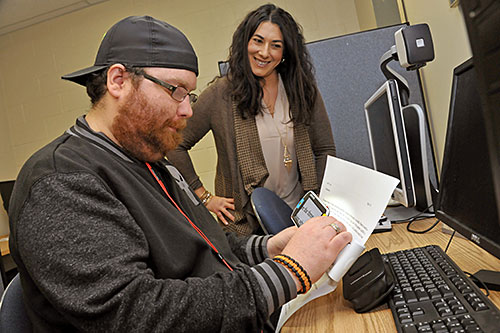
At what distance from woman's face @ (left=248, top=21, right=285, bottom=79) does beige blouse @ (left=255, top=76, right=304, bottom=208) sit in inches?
6.2

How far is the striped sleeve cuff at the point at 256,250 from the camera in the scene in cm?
98

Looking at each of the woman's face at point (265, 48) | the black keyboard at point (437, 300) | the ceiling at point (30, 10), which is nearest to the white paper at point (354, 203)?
the black keyboard at point (437, 300)

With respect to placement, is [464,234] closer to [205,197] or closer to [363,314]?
[363,314]

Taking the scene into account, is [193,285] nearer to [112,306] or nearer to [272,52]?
[112,306]

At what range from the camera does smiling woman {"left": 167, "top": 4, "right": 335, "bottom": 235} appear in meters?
1.61

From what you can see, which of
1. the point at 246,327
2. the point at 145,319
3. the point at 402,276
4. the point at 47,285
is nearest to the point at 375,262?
the point at 402,276

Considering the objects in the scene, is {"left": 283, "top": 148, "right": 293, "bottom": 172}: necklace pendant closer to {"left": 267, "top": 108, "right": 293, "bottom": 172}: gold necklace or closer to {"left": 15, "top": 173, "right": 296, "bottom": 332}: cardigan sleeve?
{"left": 267, "top": 108, "right": 293, "bottom": 172}: gold necklace

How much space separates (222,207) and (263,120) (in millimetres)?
388

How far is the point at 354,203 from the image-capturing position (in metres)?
0.75

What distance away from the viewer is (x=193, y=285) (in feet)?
2.02

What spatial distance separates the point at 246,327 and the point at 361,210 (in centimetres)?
28

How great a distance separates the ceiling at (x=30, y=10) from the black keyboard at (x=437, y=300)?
381 cm

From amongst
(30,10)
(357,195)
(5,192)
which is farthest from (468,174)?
(30,10)

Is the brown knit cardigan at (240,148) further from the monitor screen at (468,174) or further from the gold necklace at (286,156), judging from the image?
the monitor screen at (468,174)
